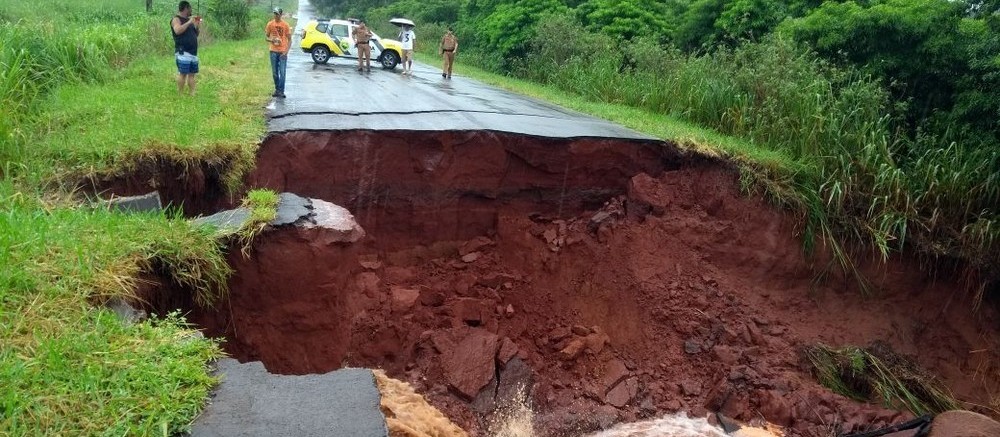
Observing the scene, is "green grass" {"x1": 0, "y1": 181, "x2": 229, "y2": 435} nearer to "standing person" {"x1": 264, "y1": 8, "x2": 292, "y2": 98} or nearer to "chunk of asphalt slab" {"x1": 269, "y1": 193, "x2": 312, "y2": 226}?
"chunk of asphalt slab" {"x1": 269, "y1": 193, "x2": 312, "y2": 226}

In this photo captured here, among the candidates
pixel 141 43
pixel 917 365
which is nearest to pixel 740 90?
pixel 917 365

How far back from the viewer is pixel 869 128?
781 cm

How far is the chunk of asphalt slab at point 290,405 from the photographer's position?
8.93 ft

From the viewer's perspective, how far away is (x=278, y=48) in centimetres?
962

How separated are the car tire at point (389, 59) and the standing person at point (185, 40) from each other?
998cm

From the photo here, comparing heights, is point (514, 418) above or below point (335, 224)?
below

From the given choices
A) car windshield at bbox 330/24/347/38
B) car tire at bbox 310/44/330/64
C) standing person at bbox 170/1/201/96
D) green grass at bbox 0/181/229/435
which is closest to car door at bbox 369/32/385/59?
car tire at bbox 310/44/330/64

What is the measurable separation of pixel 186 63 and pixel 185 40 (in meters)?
0.27

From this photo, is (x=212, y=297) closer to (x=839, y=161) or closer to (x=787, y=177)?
(x=787, y=177)

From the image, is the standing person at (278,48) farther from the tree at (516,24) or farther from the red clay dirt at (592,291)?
the tree at (516,24)

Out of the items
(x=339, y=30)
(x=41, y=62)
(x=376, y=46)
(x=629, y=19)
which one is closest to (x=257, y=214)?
(x=41, y=62)

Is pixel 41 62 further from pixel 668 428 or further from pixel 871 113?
pixel 871 113

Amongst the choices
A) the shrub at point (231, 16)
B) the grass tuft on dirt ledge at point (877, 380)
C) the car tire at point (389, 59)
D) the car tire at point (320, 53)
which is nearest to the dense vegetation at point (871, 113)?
the grass tuft on dirt ledge at point (877, 380)

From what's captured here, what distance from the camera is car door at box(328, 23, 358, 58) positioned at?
18.6 meters
